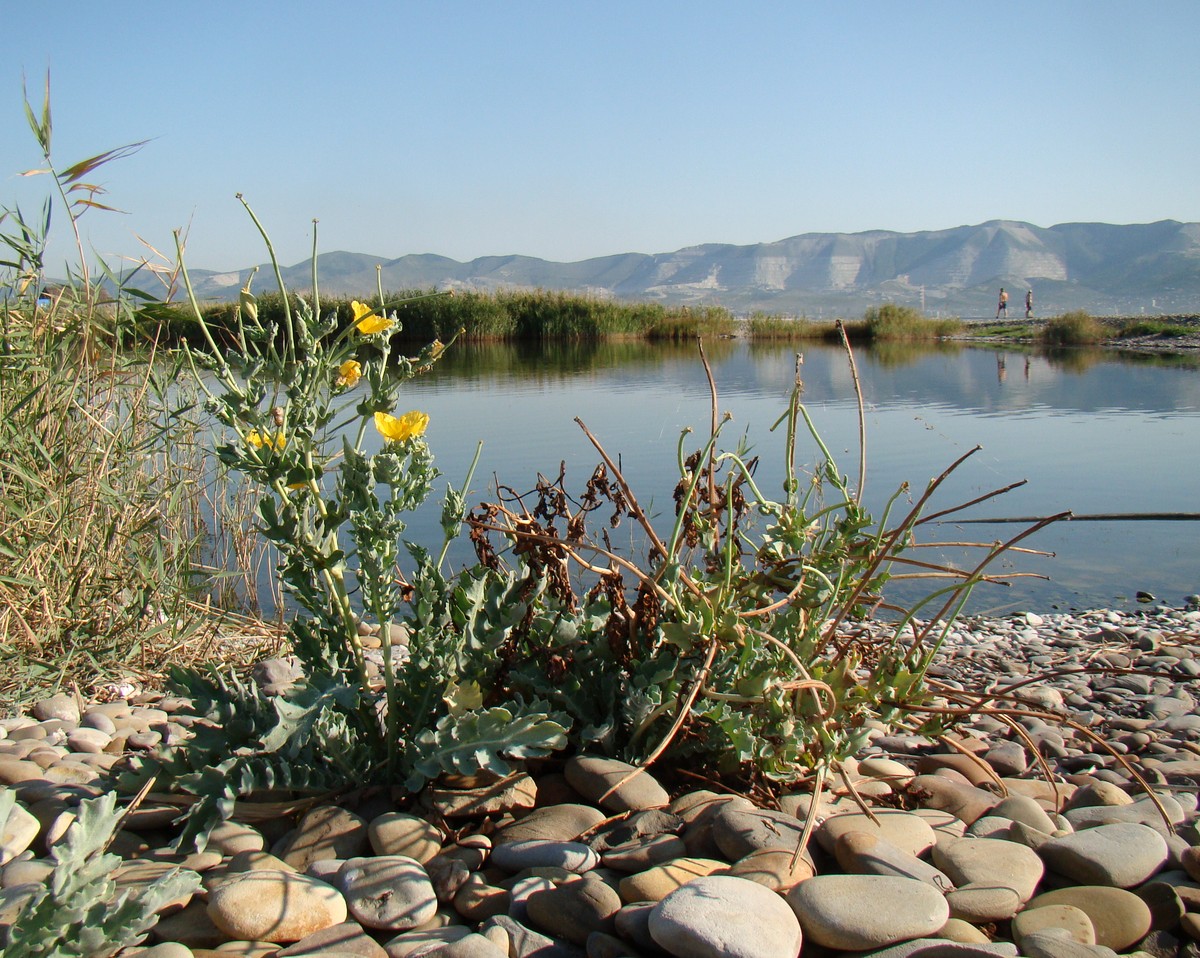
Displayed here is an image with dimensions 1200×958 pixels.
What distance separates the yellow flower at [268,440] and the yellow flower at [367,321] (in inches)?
11.6

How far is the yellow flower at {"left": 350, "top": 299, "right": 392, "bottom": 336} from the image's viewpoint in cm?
206

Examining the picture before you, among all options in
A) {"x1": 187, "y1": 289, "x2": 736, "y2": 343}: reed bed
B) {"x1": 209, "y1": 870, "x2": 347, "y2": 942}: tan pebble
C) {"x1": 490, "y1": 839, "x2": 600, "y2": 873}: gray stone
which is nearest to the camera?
{"x1": 209, "y1": 870, "x2": 347, "y2": 942}: tan pebble

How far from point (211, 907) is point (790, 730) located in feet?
3.91

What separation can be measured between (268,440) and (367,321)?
0.35 metres

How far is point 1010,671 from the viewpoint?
14.5ft

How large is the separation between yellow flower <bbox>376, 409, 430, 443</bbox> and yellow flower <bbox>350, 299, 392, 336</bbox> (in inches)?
7.6

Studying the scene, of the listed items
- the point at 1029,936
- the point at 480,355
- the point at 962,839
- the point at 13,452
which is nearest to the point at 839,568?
the point at 962,839

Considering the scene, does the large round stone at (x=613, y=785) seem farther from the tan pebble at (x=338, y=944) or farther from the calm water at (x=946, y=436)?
the calm water at (x=946, y=436)

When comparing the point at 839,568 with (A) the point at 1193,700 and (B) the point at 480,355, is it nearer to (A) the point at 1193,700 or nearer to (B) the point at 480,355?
(A) the point at 1193,700

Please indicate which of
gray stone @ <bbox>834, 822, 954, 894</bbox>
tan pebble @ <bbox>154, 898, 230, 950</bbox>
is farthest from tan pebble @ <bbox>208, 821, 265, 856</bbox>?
gray stone @ <bbox>834, 822, 954, 894</bbox>

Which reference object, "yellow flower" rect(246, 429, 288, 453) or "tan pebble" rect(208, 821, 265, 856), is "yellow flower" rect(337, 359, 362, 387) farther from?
"tan pebble" rect(208, 821, 265, 856)

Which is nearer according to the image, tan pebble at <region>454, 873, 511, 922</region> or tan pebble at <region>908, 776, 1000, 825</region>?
tan pebble at <region>454, 873, 511, 922</region>

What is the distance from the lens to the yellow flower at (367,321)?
206 centimetres

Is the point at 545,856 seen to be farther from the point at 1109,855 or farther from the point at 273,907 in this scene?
the point at 1109,855
